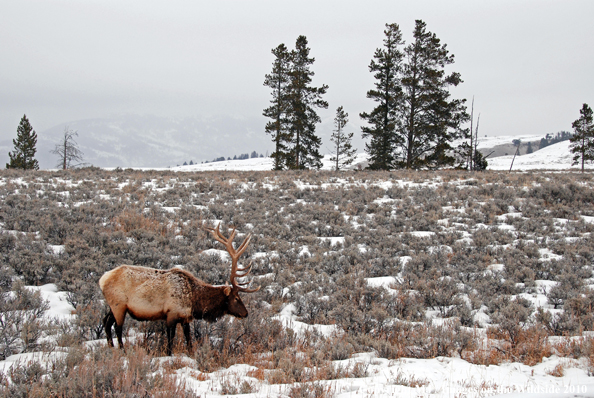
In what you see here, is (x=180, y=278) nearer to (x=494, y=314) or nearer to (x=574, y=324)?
(x=494, y=314)

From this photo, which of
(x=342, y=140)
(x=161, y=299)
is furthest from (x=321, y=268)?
(x=342, y=140)

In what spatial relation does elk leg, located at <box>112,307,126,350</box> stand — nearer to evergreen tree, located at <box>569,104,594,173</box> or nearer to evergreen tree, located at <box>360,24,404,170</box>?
evergreen tree, located at <box>360,24,404,170</box>

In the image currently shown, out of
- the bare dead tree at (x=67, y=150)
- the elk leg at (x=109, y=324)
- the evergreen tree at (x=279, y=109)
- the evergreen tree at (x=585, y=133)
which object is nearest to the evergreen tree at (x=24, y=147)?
the bare dead tree at (x=67, y=150)

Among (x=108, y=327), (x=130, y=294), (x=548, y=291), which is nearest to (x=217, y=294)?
(x=130, y=294)

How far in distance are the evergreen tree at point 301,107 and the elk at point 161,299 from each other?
28.9 m

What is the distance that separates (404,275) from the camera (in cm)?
743

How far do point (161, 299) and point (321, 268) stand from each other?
4.23 meters

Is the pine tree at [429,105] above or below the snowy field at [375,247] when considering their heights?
above

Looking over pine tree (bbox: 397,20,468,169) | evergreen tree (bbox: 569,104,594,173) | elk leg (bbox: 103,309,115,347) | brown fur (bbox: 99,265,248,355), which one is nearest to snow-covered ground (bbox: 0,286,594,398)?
elk leg (bbox: 103,309,115,347)

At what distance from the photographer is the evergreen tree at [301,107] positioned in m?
33.0

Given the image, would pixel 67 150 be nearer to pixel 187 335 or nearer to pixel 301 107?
pixel 301 107

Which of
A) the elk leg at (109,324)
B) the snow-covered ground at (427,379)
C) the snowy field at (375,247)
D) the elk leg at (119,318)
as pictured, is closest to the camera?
the snow-covered ground at (427,379)

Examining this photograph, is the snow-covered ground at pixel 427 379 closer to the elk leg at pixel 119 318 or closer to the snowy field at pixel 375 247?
the snowy field at pixel 375 247

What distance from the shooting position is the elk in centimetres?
419
